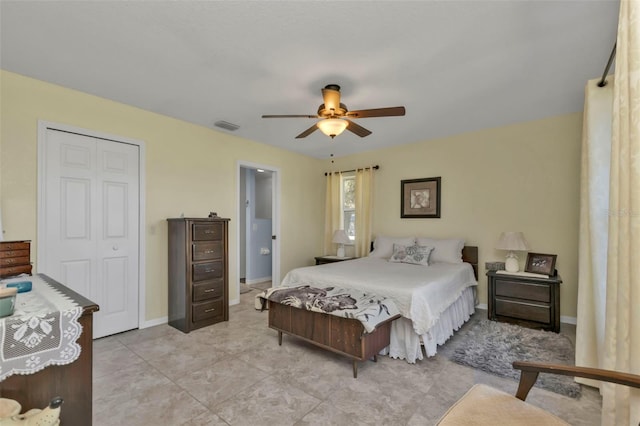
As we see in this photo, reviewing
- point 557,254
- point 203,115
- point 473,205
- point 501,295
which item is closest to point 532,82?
point 473,205

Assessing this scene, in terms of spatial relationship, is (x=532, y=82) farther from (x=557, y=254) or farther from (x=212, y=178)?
(x=212, y=178)

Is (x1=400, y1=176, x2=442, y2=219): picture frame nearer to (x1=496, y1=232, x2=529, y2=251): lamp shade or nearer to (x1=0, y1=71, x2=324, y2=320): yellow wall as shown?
(x1=496, y1=232, x2=529, y2=251): lamp shade

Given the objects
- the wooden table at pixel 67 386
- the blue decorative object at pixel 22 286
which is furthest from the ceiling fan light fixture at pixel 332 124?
the blue decorative object at pixel 22 286

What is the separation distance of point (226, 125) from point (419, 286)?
3.10 m

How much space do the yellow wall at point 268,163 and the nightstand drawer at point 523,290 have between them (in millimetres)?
519

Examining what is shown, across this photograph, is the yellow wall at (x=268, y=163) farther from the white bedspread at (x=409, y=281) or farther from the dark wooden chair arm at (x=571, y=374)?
the dark wooden chair arm at (x=571, y=374)

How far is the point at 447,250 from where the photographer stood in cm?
411

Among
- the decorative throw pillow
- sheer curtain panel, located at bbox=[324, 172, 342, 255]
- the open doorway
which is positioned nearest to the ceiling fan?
the decorative throw pillow

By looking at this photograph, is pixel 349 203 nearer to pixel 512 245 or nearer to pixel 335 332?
pixel 512 245

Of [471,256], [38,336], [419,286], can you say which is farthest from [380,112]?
[471,256]

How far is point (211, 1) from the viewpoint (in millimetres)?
1792

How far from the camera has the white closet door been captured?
284 cm

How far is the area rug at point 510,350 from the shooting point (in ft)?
7.30

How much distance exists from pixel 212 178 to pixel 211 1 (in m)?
2.60
